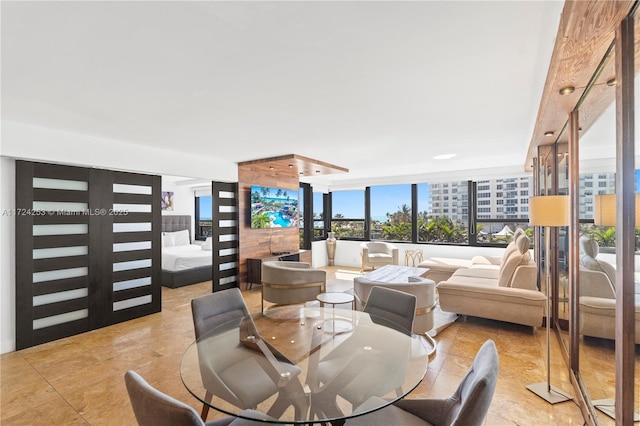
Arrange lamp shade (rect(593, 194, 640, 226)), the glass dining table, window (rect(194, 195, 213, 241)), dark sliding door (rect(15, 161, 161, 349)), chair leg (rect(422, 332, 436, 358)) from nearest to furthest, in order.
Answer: lamp shade (rect(593, 194, 640, 226)) → the glass dining table → chair leg (rect(422, 332, 436, 358)) → dark sliding door (rect(15, 161, 161, 349)) → window (rect(194, 195, 213, 241))

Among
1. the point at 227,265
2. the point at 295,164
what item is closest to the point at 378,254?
the point at 295,164

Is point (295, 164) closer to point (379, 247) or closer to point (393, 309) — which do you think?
point (379, 247)

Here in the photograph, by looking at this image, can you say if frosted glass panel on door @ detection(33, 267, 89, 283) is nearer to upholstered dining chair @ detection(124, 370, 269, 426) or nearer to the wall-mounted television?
the wall-mounted television

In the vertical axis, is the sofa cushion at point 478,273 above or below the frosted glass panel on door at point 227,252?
below

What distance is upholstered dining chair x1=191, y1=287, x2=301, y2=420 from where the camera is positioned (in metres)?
1.53

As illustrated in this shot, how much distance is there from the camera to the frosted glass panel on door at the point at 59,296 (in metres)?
3.42

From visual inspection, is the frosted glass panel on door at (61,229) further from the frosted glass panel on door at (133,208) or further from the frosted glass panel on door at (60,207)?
the frosted glass panel on door at (133,208)

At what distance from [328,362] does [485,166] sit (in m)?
5.90

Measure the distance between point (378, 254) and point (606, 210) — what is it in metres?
5.78

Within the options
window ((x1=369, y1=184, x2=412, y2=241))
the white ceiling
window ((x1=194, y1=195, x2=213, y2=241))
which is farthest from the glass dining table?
window ((x1=194, y1=195, x2=213, y2=241))

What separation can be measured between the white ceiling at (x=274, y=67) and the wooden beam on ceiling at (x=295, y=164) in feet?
3.98

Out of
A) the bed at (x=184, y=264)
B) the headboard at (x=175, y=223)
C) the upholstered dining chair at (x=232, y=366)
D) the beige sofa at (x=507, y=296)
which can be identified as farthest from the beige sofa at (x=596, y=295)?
the headboard at (x=175, y=223)

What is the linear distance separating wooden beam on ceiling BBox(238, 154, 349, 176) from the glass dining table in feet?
10.7

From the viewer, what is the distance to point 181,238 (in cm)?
772
